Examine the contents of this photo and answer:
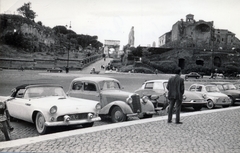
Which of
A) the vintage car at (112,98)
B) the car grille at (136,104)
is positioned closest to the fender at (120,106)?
the vintage car at (112,98)

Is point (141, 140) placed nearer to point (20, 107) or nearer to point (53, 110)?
point (53, 110)

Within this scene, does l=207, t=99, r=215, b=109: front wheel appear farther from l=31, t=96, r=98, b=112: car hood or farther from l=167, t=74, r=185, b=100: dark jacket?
l=31, t=96, r=98, b=112: car hood

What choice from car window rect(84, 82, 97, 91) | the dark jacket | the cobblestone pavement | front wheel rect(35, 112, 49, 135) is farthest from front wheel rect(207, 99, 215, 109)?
front wheel rect(35, 112, 49, 135)

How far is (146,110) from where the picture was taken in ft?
27.6

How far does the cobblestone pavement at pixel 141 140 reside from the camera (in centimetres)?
459

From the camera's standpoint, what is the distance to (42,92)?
7234 millimetres

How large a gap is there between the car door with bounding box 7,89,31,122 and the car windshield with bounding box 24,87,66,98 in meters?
0.21

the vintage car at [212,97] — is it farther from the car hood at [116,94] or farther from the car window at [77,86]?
the car window at [77,86]

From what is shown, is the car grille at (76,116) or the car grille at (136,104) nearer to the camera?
the car grille at (76,116)

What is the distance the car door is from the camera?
6648mm

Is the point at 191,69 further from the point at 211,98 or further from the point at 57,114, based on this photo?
the point at 57,114

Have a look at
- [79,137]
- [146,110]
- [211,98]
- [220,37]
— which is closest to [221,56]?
[220,37]

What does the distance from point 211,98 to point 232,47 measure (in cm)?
5458

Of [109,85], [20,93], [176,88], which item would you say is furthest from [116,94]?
[20,93]
